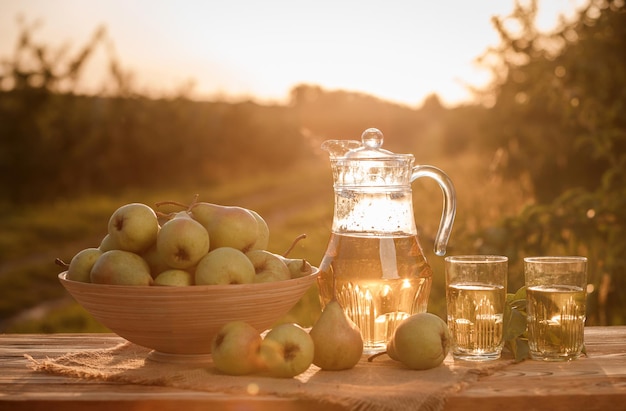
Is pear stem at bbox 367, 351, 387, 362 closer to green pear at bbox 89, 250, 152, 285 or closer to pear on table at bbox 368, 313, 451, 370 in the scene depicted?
pear on table at bbox 368, 313, 451, 370

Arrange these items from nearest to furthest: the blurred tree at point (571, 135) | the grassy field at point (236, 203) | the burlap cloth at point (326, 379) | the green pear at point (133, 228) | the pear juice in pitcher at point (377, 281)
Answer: the burlap cloth at point (326, 379) < the green pear at point (133, 228) < the pear juice in pitcher at point (377, 281) < the blurred tree at point (571, 135) < the grassy field at point (236, 203)

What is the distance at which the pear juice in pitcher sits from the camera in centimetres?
188

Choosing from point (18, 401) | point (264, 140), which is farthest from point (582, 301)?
point (264, 140)

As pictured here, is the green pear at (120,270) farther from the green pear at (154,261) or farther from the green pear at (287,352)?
the green pear at (287,352)

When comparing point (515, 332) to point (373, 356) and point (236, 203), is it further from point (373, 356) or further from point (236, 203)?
point (236, 203)

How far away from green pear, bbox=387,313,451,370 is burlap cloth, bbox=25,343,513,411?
0.02 m

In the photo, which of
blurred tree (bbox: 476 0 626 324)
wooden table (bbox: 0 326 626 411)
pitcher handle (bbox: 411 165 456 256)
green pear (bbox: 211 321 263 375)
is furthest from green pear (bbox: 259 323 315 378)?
blurred tree (bbox: 476 0 626 324)

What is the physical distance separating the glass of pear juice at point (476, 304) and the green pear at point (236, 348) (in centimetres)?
47

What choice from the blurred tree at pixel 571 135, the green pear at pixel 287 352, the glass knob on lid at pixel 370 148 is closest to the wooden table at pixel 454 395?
the green pear at pixel 287 352

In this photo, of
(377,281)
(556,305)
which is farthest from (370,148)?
(556,305)

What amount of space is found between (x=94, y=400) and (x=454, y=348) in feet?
2.70

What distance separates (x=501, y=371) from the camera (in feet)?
5.70

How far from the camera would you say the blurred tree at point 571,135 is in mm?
3229

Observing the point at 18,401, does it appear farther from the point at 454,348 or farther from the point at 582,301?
the point at 582,301
